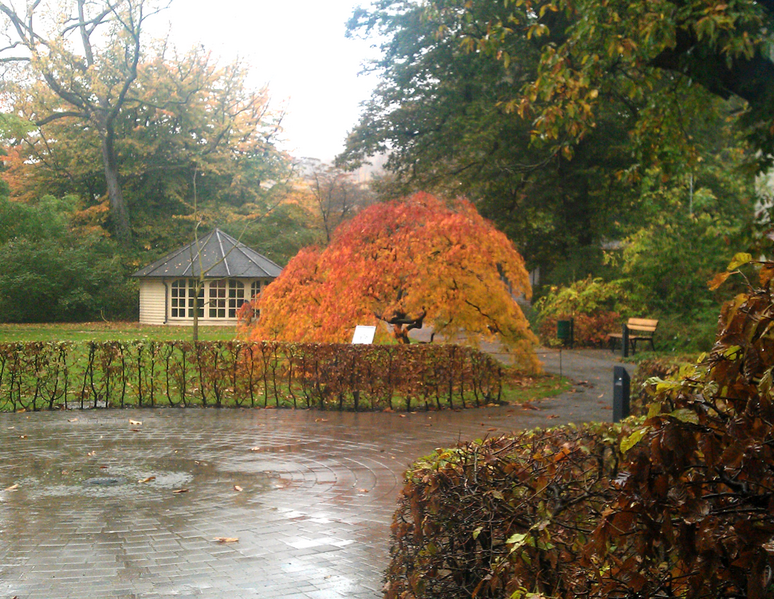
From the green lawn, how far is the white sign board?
532 inches

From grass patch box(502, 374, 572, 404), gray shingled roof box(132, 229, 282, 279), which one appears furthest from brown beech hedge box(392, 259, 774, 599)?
gray shingled roof box(132, 229, 282, 279)

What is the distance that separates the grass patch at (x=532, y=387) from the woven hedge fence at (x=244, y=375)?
0.76 metres

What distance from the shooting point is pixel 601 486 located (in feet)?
10.7

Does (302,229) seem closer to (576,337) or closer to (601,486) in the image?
(576,337)

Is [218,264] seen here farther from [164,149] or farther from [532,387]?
[532,387]

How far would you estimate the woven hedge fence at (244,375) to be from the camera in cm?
1179

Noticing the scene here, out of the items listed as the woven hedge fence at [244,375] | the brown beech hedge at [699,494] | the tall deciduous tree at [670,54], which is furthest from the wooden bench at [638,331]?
the brown beech hedge at [699,494]

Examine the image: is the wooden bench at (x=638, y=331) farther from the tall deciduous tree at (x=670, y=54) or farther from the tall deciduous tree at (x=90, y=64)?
the tall deciduous tree at (x=90, y=64)

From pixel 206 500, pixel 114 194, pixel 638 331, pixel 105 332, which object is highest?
pixel 114 194

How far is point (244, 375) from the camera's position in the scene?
40.7 feet

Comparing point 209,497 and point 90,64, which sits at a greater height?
point 90,64

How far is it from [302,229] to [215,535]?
130 ft

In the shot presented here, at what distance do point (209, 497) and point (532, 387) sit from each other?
9011 mm

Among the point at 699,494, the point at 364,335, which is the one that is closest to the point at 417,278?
the point at 364,335
